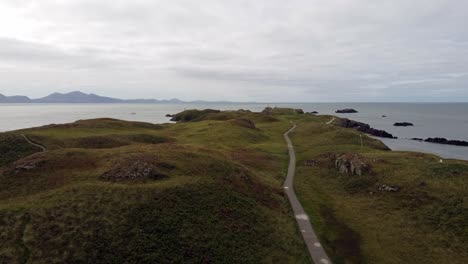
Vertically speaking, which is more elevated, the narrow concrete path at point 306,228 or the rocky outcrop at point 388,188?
the rocky outcrop at point 388,188

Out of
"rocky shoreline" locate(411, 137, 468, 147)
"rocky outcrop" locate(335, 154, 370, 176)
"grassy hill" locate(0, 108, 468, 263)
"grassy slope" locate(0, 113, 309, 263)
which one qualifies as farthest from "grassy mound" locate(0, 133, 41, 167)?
"rocky shoreline" locate(411, 137, 468, 147)

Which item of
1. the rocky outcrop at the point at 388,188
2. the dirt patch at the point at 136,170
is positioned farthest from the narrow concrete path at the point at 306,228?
the dirt patch at the point at 136,170

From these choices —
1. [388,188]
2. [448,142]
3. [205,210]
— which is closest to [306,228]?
[205,210]

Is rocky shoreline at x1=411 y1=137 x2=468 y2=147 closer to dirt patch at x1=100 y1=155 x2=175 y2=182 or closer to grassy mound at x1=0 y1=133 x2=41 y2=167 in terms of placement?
dirt patch at x1=100 y1=155 x2=175 y2=182

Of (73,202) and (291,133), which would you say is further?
(291,133)

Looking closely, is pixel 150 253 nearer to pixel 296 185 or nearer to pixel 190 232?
pixel 190 232

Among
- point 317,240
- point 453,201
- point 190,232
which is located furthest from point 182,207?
point 453,201

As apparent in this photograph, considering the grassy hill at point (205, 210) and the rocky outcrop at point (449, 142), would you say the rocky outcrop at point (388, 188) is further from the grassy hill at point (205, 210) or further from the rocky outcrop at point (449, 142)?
the rocky outcrop at point (449, 142)
